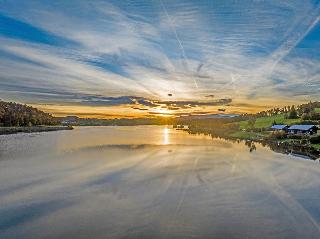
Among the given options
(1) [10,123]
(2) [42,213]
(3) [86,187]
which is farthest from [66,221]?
(1) [10,123]

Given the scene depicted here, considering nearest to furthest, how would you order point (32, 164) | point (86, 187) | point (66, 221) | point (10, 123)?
point (66, 221) < point (86, 187) < point (32, 164) < point (10, 123)

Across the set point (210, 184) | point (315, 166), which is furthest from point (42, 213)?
point (315, 166)

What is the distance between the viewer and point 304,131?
11900 cm

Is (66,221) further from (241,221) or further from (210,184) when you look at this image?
(210,184)

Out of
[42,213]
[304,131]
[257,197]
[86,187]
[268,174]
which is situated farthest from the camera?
[304,131]

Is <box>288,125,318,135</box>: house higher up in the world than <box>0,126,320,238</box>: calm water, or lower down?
higher up

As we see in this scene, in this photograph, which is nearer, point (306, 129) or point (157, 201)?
point (157, 201)

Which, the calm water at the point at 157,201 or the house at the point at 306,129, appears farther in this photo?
the house at the point at 306,129

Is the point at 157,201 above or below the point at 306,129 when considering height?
below

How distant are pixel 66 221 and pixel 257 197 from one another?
68.7ft

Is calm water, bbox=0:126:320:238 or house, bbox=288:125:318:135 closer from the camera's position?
calm water, bbox=0:126:320:238

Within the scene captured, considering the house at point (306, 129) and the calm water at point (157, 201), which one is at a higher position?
the house at point (306, 129)

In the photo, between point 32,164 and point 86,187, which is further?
point 32,164

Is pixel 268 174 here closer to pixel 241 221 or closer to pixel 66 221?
pixel 241 221
